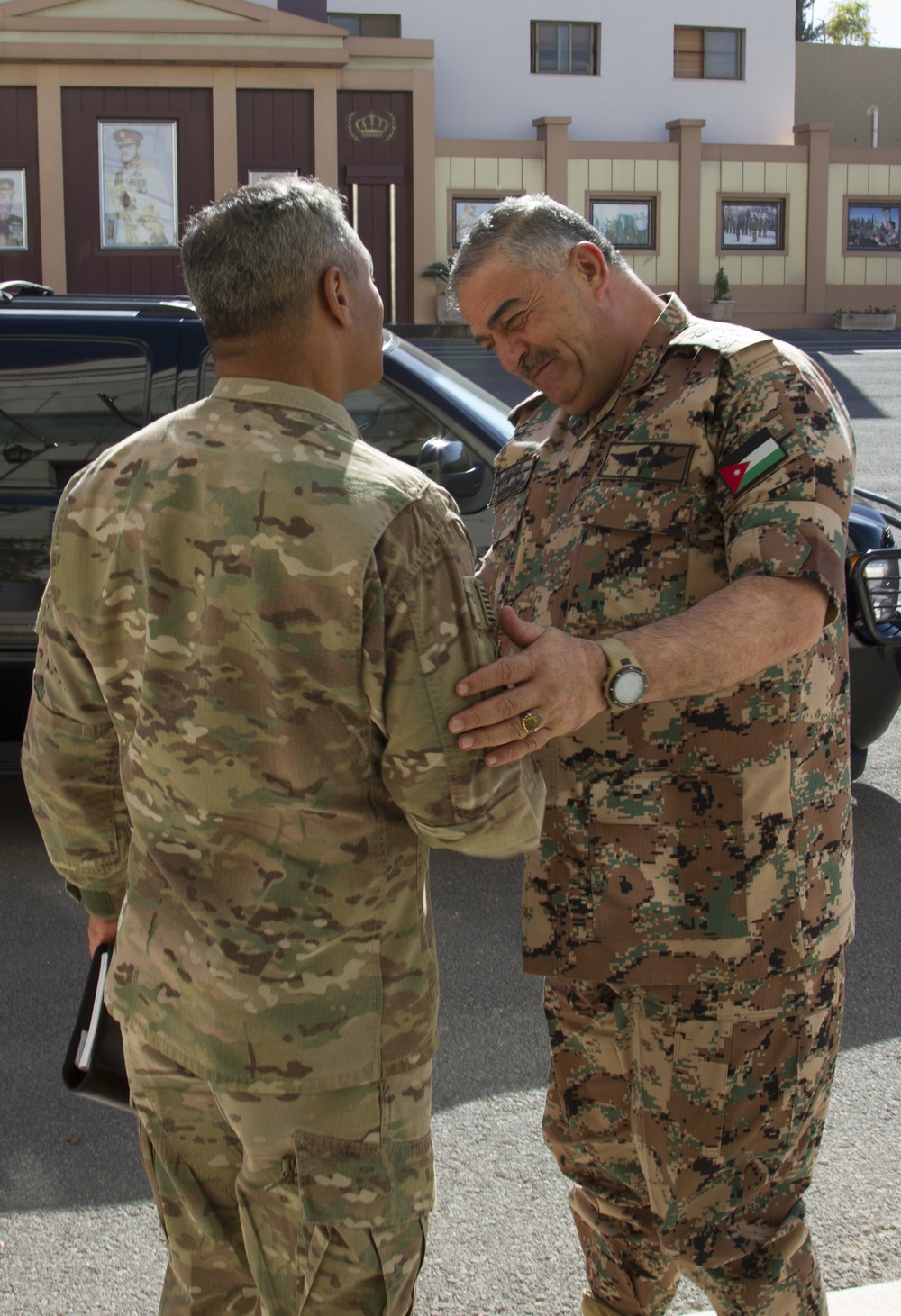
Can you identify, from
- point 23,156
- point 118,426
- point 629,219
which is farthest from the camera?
point 629,219

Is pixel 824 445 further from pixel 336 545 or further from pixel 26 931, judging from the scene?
pixel 26 931

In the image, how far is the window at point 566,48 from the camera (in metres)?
28.9

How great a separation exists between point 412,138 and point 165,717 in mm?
25903

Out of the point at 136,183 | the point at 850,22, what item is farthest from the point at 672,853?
the point at 850,22

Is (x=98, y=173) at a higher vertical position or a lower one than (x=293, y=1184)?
higher

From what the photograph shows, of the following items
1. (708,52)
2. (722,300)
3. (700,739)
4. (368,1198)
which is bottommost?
(368,1198)

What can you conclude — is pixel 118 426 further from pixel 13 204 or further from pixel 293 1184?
pixel 13 204

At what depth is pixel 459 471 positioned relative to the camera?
456 centimetres

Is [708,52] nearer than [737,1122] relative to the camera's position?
No

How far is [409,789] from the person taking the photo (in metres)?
1.58

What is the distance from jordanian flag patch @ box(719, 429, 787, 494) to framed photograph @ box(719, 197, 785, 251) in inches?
1125

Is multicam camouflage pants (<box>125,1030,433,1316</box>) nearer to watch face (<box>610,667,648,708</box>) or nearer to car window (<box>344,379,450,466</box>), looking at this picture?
watch face (<box>610,667,648,708</box>)

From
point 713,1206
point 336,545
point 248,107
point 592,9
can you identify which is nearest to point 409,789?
point 336,545

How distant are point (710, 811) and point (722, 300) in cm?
2727
